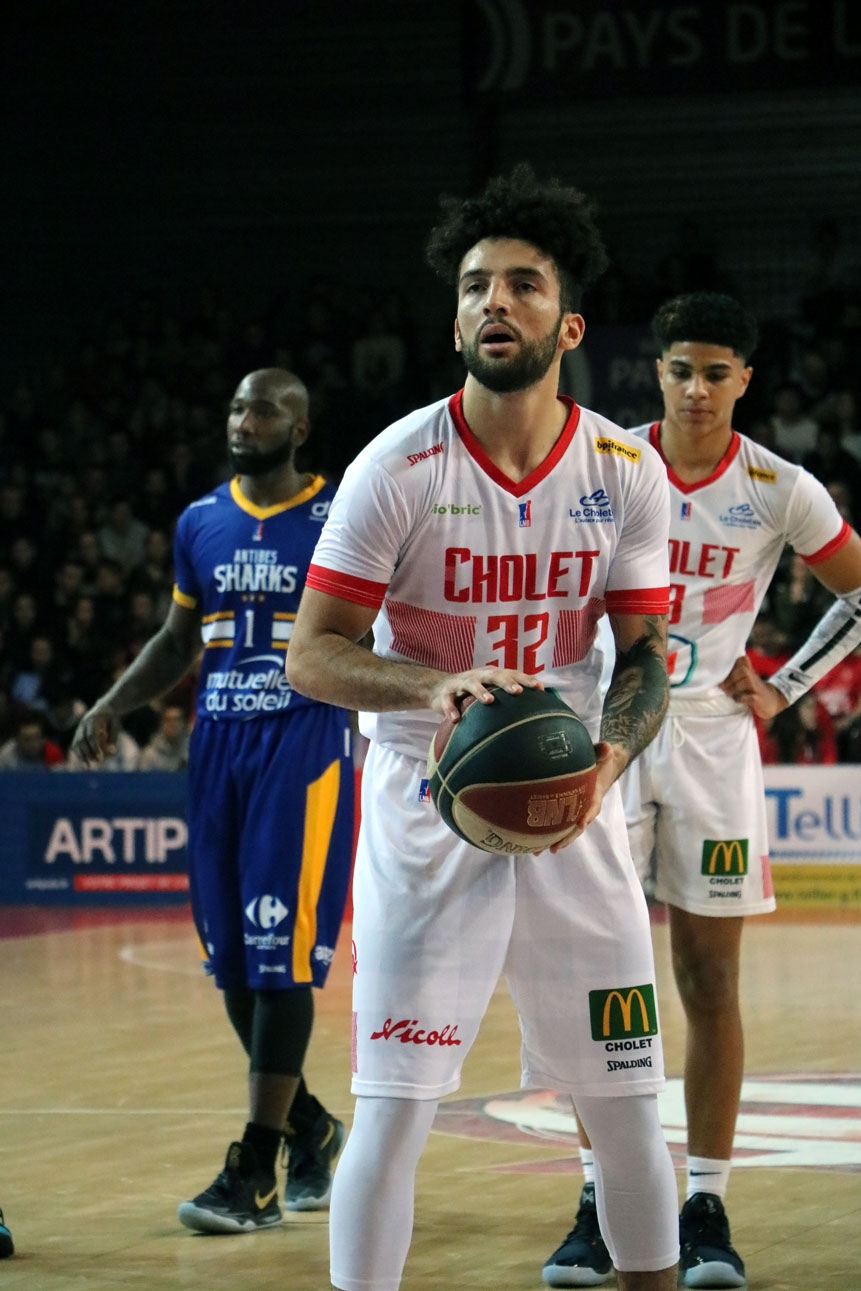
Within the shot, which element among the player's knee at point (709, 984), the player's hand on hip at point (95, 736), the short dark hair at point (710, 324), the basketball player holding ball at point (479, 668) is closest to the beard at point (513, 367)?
the basketball player holding ball at point (479, 668)

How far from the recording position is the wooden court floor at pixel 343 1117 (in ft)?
16.1

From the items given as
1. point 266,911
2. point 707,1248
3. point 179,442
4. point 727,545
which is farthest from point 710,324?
point 179,442

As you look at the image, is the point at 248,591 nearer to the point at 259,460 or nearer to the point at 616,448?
the point at 259,460

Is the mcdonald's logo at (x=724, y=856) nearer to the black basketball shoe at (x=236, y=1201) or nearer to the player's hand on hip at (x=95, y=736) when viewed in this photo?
the black basketball shoe at (x=236, y=1201)

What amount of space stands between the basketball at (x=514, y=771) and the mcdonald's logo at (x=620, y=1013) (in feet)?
1.28

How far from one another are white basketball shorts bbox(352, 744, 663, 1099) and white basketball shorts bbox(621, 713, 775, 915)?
127 cm

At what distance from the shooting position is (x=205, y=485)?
57.2ft

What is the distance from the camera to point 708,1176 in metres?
4.95

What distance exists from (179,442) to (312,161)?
4042mm

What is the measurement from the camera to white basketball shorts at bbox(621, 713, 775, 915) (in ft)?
16.7

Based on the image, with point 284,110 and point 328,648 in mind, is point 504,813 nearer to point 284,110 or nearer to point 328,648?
point 328,648

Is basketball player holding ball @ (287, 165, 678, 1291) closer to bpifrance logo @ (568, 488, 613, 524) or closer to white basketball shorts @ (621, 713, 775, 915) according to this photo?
bpifrance logo @ (568, 488, 613, 524)

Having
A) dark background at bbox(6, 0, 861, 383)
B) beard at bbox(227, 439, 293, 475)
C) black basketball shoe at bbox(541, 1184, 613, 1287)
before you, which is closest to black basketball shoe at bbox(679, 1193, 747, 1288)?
black basketball shoe at bbox(541, 1184, 613, 1287)

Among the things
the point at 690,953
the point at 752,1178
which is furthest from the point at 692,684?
the point at 752,1178
